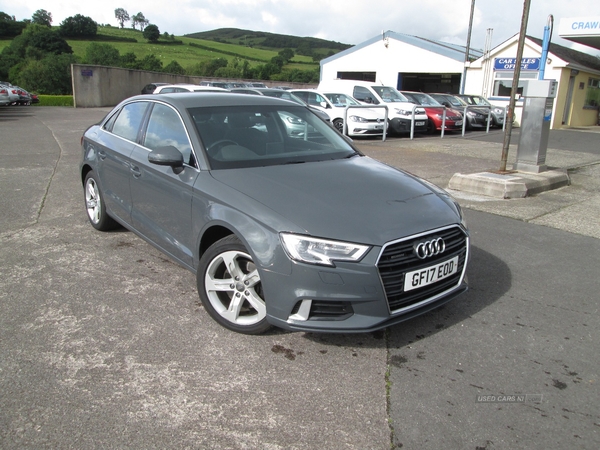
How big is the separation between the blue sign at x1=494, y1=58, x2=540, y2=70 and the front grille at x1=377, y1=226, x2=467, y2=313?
79.8 ft

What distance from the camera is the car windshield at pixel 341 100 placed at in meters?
16.6

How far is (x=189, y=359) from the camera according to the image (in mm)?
3107

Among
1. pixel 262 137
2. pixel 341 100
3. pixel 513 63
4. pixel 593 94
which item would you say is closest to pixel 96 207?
pixel 262 137

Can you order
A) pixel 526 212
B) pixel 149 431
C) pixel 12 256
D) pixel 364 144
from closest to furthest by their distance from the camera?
pixel 149 431
pixel 12 256
pixel 526 212
pixel 364 144

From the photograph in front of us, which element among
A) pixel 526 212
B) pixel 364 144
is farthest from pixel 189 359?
pixel 364 144

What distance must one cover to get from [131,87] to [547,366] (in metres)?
39.9

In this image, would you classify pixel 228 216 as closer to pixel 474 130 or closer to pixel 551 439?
pixel 551 439

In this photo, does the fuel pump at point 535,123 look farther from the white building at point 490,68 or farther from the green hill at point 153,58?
the green hill at point 153,58

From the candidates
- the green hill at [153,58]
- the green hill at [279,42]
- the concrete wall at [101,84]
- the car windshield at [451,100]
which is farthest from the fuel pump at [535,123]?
the green hill at [279,42]

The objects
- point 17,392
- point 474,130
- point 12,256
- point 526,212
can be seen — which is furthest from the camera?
point 474,130

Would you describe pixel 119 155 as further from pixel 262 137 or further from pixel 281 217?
pixel 281 217

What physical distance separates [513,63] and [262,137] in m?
25.4

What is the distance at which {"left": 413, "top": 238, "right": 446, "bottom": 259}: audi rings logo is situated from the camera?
3109 mm

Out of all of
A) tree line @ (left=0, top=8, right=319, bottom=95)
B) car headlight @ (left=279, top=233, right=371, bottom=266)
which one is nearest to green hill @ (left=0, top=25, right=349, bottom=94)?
tree line @ (left=0, top=8, right=319, bottom=95)
